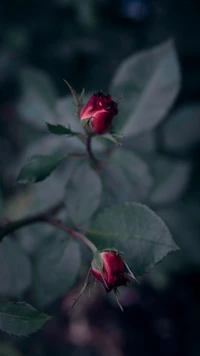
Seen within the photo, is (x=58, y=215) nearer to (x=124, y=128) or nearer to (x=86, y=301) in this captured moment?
(x=124, y=128)

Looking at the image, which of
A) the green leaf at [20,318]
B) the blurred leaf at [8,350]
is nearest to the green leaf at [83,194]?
the green leaf at [20,318]

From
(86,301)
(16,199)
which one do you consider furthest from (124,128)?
(86,301)

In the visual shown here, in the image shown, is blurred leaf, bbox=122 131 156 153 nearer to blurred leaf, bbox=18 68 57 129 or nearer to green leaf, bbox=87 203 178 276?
blurred leaf, bbox=18 68 57 129

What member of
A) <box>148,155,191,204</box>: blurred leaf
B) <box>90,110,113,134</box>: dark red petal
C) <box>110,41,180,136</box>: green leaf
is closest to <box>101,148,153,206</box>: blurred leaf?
<box>110,41,180,136</box>: green leaf

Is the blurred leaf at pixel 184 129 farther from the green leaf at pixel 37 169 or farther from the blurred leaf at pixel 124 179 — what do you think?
the green leaf at pixel 37 169

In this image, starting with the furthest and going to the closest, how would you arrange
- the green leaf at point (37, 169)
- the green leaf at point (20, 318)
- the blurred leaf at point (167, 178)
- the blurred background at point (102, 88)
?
the blurred background at point (102, 88) → the blurred leaf at point (167, 178) → the green leaf at point (37, 169) → the green leaf at point (20, 318)
